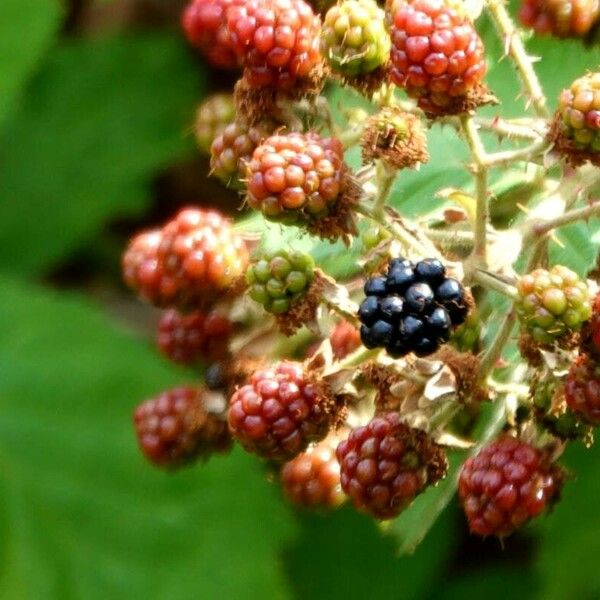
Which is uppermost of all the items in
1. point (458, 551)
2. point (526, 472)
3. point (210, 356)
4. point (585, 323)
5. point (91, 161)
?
point (585, 323)

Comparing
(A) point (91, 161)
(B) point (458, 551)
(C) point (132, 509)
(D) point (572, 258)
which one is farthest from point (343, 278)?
(A) point (91, 161)

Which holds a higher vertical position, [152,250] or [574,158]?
[574,158]

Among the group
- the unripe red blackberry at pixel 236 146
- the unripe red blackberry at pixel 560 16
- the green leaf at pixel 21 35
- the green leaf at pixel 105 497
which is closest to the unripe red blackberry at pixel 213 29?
the unripe red blackberry at pixel 236 146

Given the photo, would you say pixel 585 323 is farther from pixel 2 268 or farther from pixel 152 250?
pixel 2 268

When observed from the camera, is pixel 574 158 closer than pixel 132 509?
Yes

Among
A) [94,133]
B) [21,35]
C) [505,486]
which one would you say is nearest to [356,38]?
[505,486]

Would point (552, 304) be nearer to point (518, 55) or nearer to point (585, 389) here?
point (585, 389)

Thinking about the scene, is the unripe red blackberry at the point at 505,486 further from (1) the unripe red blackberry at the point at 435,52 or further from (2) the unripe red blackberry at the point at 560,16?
(2) the unripe red blackberry at the point at 560,16
